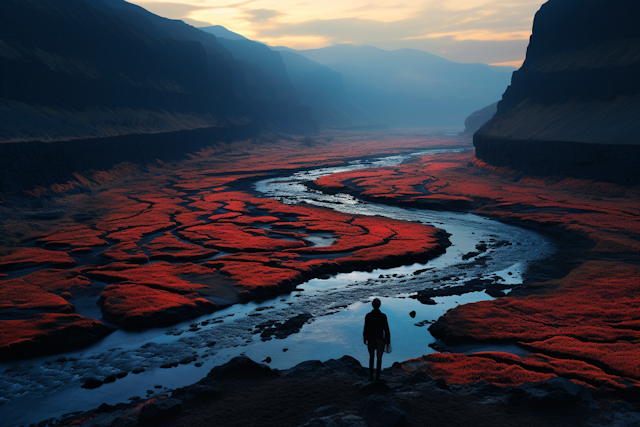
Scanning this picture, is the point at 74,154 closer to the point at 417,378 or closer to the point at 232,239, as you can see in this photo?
the point at 232,239

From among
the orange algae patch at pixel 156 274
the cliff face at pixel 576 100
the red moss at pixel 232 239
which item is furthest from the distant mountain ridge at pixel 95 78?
the cliff face at pixel 576 100

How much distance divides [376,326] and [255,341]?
8409mm

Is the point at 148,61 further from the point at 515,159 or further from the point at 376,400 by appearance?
the point at 376,400

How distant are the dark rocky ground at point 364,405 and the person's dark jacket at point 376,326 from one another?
1.33 meters

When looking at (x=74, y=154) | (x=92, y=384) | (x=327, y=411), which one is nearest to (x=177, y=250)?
(x=92, y=384)

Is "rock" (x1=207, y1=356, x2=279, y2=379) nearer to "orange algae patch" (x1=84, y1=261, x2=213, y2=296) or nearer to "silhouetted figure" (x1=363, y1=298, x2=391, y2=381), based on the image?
"silhouetted figure" (x1=363, y1=298, x2=391, y2=381)

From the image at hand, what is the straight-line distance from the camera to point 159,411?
11984 mm

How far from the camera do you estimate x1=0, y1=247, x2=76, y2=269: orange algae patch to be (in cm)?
2878

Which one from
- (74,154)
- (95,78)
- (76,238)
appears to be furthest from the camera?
(95,78)

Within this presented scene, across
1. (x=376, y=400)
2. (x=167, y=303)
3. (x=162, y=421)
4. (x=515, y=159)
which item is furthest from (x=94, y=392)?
(x=515, y=159)

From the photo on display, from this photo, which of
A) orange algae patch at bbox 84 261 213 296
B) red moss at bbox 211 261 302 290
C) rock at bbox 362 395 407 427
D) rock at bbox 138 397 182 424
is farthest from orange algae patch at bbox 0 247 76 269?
rock at bbox 362 395 407 427

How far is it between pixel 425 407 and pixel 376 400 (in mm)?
1592

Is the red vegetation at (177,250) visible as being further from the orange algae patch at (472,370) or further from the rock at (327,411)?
the rock at (327,411)

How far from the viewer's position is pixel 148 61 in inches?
4208
